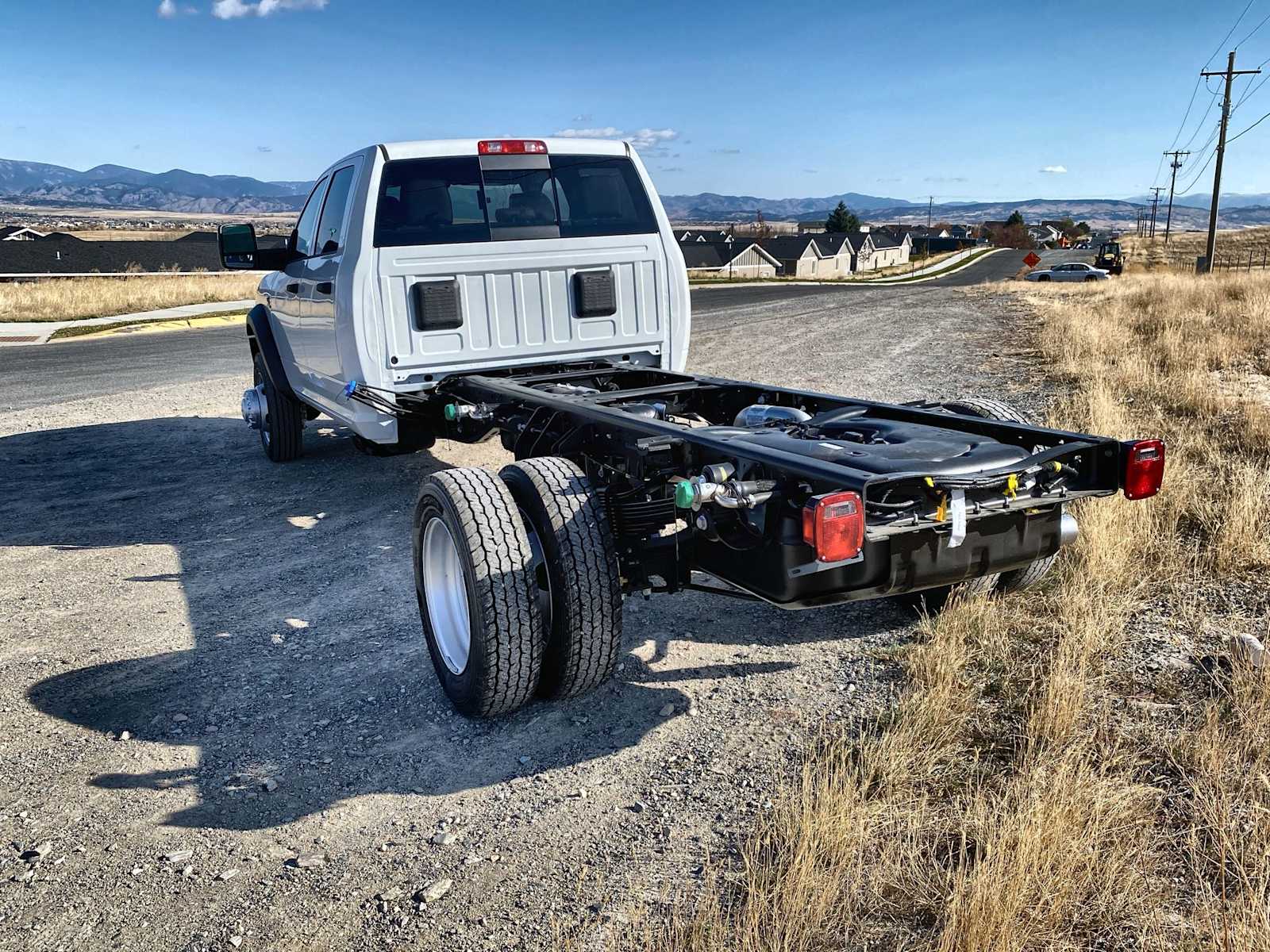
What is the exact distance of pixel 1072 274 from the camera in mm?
50188

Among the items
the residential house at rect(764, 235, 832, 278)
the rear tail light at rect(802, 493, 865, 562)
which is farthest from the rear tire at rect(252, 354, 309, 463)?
the residential house at rect(764, 235, 832, 278)

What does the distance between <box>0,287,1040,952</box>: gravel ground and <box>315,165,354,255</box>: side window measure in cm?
177

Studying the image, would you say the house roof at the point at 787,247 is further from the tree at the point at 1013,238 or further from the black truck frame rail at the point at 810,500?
the black truck frame rail at the point at 810,500

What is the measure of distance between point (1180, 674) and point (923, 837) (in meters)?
1.69

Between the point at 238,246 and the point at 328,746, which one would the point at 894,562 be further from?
the point at 238,246

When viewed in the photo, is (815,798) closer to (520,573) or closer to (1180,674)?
Answer: (520,573)

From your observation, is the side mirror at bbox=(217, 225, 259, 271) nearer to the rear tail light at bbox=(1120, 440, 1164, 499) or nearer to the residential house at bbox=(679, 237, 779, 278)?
the rear tail light at bbox=(1120, 440, 1164, 499)

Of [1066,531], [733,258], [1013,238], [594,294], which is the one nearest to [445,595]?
[1066,531]

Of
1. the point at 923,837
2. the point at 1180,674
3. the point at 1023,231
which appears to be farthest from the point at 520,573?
the point at 1023,231

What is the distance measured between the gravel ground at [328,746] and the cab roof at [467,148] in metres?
2.29

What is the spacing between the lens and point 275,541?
19.0 ft

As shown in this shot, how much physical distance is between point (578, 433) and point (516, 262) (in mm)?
1989

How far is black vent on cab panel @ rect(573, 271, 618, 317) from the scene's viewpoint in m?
6.00

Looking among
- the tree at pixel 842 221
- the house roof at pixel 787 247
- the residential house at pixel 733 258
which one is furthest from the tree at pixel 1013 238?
the residential house at pixel 733 258
